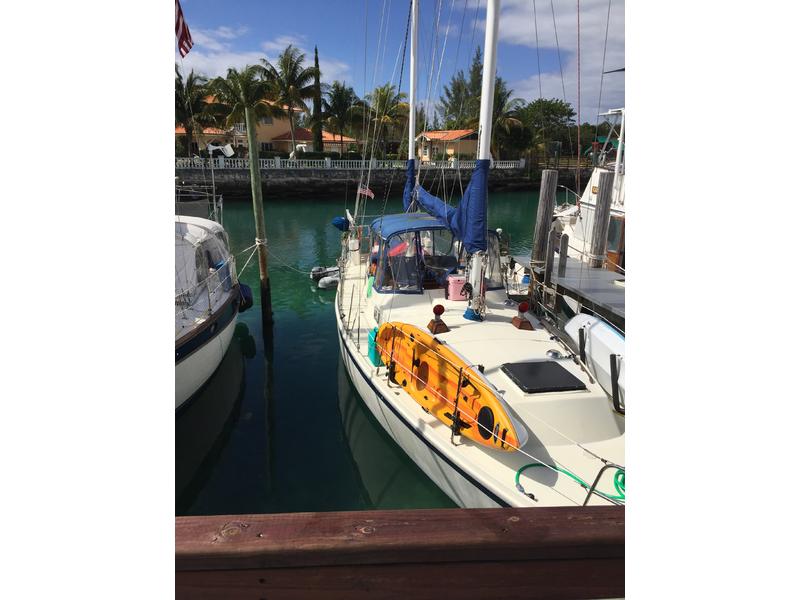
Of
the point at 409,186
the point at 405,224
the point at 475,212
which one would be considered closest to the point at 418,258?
the point at 405,224

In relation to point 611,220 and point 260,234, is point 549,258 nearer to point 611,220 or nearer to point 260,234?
point 611,220

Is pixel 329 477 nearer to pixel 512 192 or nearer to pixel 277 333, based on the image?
pixel 277 333

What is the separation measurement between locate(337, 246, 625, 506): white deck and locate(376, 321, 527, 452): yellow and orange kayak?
0.64 feet

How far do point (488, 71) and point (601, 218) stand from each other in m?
4.69

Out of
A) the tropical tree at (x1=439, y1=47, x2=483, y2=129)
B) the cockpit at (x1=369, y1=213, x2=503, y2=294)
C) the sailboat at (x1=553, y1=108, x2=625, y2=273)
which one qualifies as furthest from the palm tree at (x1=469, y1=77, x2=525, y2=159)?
the cockpit at (x1=369, y1=213, x2=503, y2=294)

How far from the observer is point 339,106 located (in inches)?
1796

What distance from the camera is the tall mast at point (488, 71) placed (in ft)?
21.2

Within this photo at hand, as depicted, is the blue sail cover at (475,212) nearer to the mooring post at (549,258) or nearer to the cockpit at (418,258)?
the cockpit at (418,258)

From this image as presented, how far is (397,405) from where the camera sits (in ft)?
19.7

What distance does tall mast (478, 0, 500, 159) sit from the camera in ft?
21.2

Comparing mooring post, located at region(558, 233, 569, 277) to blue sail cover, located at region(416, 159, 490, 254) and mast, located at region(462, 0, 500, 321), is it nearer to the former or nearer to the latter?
mast, located at region(462, 0, 500, 321)

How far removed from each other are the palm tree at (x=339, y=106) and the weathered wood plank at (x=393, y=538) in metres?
47.9

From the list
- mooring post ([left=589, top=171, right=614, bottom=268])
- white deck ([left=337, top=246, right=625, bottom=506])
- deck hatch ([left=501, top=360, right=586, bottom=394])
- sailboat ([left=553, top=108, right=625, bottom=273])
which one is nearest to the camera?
white deck ([left=337, top=246, right=625, bottom=506])
